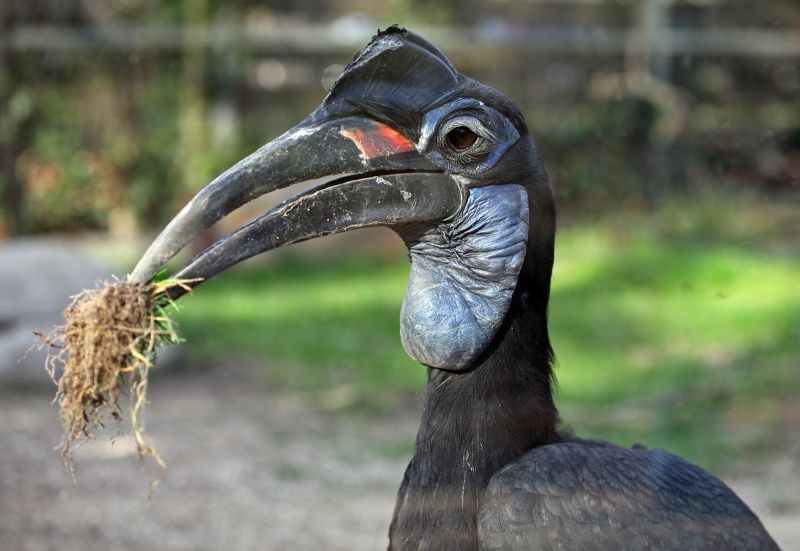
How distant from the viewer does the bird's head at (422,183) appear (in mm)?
2049

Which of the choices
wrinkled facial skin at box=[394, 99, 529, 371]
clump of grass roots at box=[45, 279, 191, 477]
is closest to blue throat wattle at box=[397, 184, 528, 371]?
wrinkled facial skin at box=[394, 99, 529, 371]

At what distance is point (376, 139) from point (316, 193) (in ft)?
0.54

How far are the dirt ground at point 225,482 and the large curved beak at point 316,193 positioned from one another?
1.87 meters

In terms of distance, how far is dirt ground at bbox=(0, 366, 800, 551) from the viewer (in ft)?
12.2

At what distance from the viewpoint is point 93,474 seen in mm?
4293

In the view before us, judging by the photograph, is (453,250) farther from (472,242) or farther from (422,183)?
(422,183)

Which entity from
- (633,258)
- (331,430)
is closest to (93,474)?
(331,430)

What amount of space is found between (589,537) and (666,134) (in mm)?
7057

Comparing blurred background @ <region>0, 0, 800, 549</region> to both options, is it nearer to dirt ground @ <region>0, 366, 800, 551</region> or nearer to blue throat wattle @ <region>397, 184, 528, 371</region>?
dirt ground @ <region>0, 366, 800, 551</region>

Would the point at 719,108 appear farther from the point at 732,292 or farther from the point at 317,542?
the point at 317,542

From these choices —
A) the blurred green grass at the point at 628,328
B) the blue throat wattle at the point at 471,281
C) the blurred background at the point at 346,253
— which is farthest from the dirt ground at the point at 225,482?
the blue throat wattle at the point at 471,281

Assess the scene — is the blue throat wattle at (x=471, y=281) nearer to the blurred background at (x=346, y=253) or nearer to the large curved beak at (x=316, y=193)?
the large curved beak at (x=316, y=193)

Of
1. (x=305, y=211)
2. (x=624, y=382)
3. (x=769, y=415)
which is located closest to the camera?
(x=305, y=211)

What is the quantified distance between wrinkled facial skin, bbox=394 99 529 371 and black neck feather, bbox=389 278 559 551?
51mm
